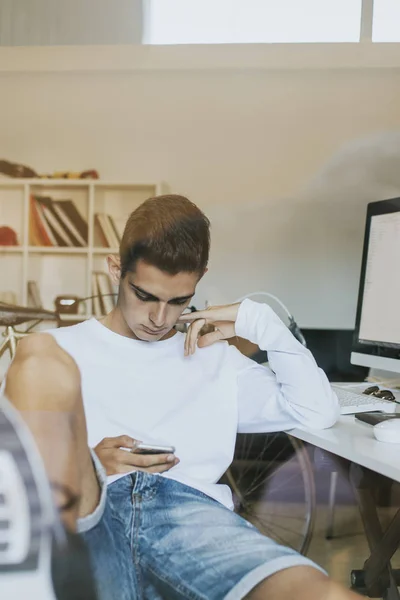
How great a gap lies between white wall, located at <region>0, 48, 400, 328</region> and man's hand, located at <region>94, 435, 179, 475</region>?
0.29 metres

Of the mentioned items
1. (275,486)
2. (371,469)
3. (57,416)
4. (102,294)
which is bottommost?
(275,486)

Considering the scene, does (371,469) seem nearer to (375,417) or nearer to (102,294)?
(375,417)

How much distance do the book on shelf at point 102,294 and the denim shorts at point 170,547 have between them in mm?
269

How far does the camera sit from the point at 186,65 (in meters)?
1.23

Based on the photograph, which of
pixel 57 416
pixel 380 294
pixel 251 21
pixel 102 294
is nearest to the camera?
pixel 57 416

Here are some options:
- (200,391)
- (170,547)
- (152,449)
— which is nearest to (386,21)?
(200,391)

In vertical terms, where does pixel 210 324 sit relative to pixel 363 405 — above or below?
above

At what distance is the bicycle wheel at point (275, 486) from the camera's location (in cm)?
115

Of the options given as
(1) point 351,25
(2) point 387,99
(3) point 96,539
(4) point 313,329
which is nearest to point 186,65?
(1) point 351,25

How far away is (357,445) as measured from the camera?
3.43 feet

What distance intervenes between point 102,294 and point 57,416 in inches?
15.3

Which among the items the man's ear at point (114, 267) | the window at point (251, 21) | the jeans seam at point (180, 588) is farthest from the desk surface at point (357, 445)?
the window at point (251, 21)

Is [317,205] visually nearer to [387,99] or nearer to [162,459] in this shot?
[387,99]

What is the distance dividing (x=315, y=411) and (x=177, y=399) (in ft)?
0.85
